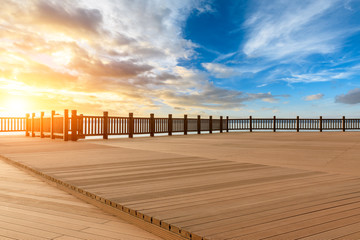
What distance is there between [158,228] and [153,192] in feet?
2.93

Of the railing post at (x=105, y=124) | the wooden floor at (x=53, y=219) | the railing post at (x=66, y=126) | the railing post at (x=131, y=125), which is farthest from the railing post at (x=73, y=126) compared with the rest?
the wooden floor at (x=53, y=219)

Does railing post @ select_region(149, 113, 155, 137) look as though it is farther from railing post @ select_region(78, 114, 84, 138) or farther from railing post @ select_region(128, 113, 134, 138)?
railing post @ select_region(78, 114, 84, 138)

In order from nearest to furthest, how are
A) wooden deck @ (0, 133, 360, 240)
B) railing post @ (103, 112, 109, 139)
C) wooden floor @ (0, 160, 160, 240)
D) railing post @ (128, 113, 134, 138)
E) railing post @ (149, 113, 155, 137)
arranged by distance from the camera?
1. wooden deck @ (0, 133, 360, 240)
2. wooden floor @ (0, 160, 160, 240)
3. railing post @ (103, 112, 109, 139)
4. railing post @ (128, 113, 134, 138)
5. railing post @ (149, 113, 155, 137)

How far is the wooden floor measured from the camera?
86.1 inches

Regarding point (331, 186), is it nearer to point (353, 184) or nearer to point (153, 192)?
point (353, 184)

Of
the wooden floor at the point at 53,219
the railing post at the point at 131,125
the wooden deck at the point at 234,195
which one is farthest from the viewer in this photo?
the railing post at the point at 131,125

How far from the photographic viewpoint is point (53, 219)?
2.53 m

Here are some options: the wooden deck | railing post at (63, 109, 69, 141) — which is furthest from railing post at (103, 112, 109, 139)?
the wooden deck

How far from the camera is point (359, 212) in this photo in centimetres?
236

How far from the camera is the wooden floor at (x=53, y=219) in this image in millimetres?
2188

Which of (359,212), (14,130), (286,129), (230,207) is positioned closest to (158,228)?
(230,207)

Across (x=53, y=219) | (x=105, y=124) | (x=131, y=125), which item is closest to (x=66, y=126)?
(x=105, y=124)

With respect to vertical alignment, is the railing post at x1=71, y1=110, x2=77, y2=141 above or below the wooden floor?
above

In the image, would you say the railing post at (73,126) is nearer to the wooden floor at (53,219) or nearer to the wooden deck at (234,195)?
the wooden deck at (234,195)
